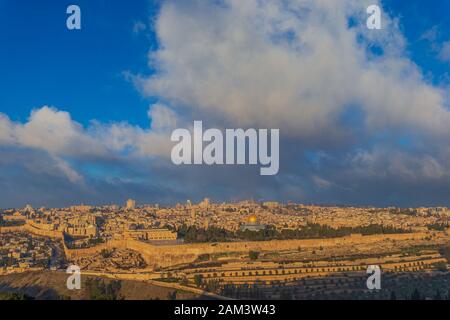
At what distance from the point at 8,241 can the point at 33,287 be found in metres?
19.2

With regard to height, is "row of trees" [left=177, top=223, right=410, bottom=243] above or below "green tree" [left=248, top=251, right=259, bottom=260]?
above

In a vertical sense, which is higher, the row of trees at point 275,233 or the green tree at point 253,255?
the row of trees at point 275,233

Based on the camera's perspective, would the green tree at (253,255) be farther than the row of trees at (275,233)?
No

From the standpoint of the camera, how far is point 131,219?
56438 mm

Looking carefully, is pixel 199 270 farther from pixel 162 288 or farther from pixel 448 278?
pixel 448 278

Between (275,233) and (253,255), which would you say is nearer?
(253,255)

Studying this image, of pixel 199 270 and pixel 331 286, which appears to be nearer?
pixel 331 286

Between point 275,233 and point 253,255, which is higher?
Answer: point 275,233

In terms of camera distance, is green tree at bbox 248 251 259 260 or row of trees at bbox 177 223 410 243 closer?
green tree at bbox 248 251 259 260
